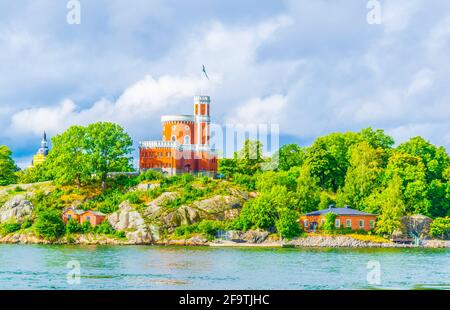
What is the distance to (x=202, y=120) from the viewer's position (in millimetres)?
95375

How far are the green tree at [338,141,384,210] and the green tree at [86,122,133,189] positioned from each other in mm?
23990

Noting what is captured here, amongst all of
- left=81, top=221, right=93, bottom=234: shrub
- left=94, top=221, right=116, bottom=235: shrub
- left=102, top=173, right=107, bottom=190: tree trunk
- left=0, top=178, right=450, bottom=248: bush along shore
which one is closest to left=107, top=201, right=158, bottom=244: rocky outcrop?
left=0, top=178, right=450, bottom=248: bush along shore

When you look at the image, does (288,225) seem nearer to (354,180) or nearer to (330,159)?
(354,180)

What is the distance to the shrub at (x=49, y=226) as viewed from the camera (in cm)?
8038

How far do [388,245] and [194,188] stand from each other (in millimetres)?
19984

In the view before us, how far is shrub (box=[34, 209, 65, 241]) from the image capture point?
264 ft

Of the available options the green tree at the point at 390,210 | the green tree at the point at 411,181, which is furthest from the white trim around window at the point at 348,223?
the green tree at the point at 411,181

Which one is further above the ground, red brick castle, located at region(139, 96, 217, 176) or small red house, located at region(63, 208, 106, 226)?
red brick castle, located at region(139, 96, 217, 176)

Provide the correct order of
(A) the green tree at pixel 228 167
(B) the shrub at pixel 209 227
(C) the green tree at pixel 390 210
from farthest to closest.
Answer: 1. (A) the green tree at pixel 228 167
2. (C) the green tree at pixel 390 210
3. (B) the shrub at pixel 209 227

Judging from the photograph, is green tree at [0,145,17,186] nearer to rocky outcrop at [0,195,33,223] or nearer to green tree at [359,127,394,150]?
rocky outcrop at [0,195,33,223]

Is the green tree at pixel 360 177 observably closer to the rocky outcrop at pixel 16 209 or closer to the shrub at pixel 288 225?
the shrub at pixel 288 225

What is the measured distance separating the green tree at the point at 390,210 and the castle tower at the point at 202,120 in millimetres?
23305

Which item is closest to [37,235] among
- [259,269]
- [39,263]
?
[39,263]

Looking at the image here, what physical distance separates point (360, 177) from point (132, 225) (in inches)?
896
